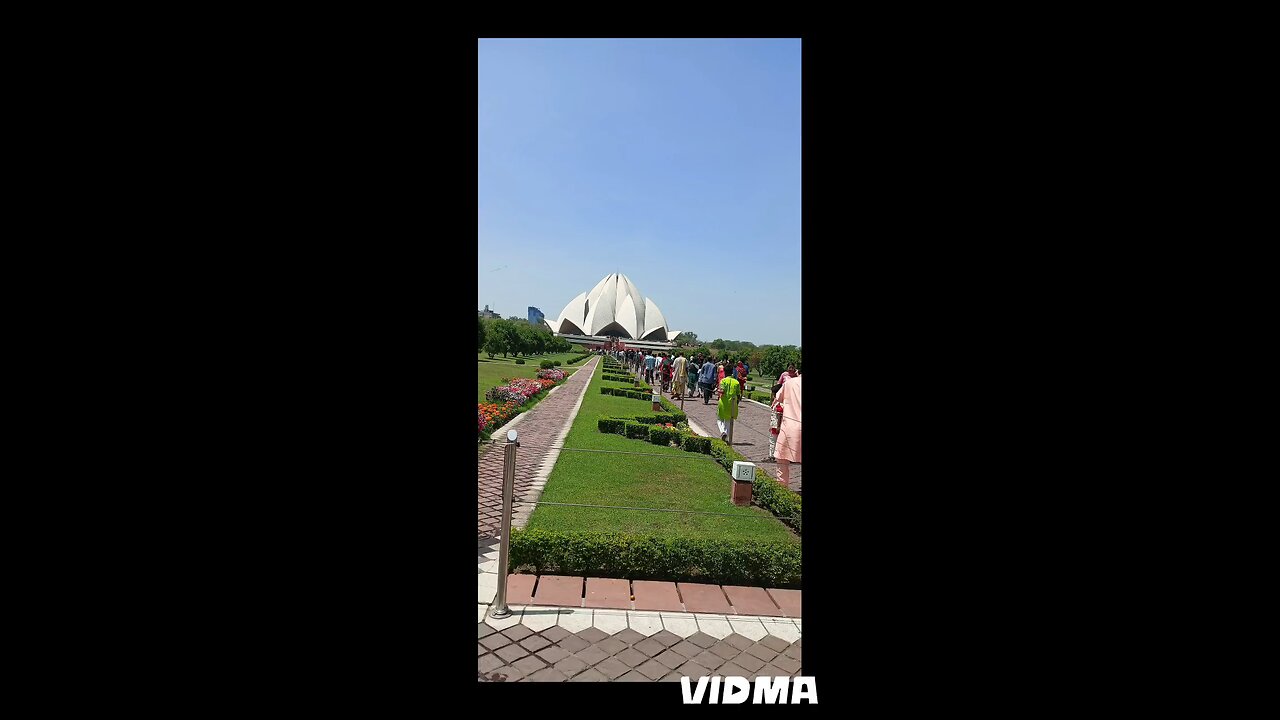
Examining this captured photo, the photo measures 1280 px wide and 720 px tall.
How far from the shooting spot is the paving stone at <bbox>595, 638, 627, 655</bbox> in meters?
2.14

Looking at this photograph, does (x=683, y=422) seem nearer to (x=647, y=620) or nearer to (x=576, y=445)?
(x=576, y=445)

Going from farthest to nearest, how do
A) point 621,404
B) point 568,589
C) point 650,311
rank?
point 650,311 → point 621,404 → point 568,589

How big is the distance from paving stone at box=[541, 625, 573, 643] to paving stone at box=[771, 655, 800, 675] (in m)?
0.83

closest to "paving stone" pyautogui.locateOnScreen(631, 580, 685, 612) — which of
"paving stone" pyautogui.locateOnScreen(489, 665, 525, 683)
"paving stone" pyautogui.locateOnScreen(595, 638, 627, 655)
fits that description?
"paving stone" pyautogui.locateOnScreen(595, 638, 627, 655)

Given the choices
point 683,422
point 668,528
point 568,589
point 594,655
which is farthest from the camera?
point 683,422

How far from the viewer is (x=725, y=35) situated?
1320mm

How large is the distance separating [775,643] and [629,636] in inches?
23.9

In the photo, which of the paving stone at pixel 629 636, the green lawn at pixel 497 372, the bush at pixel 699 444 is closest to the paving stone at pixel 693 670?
the paving stone at pixel 629 636

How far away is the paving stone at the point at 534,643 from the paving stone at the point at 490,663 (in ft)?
0.38

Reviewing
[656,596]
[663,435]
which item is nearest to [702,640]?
[656,596]

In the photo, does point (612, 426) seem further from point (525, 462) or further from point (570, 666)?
point (570, 666)

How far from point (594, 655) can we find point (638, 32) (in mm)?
2076

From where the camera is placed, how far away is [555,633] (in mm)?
2258
